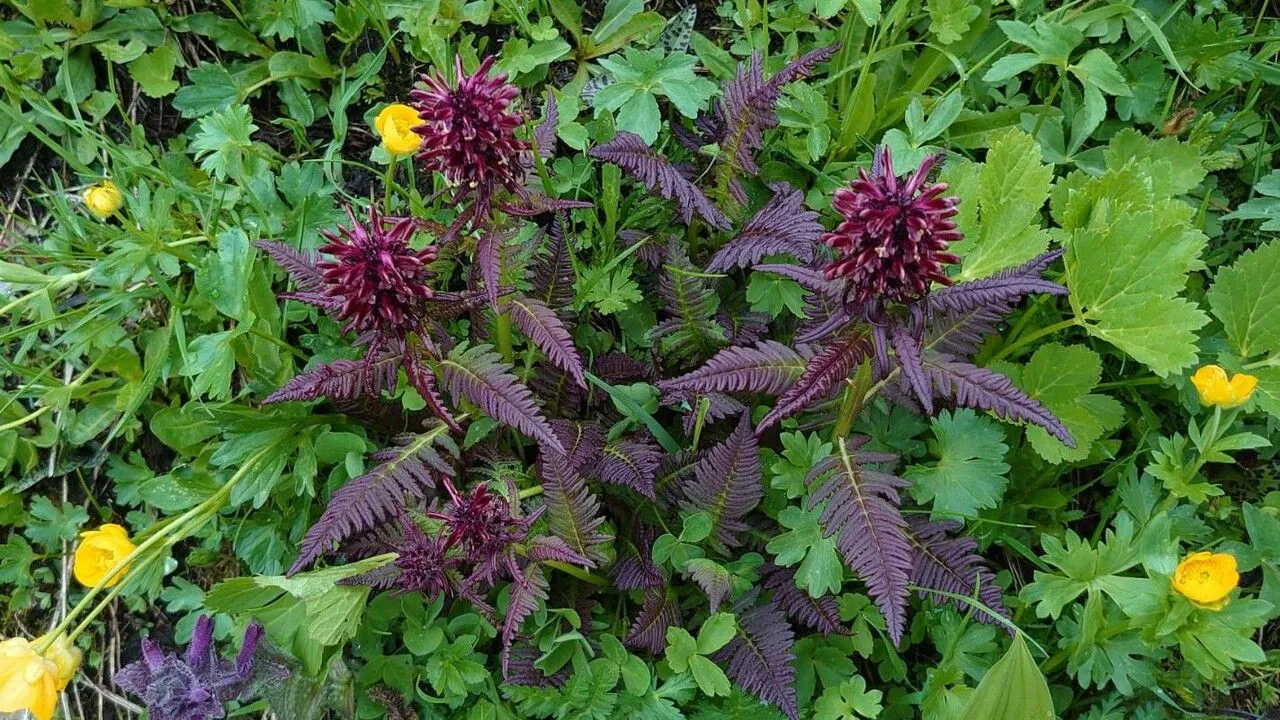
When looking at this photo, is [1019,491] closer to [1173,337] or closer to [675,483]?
[1173,337]

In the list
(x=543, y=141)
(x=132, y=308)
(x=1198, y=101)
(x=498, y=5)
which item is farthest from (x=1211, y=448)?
(x=132, y=308)

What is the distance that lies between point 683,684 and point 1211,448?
1.32 m

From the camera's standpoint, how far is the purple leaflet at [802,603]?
2.24m

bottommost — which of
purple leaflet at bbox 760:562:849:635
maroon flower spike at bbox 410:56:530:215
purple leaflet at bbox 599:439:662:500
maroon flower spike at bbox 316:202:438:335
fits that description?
purple leaflet at bbox 760:562:849:635

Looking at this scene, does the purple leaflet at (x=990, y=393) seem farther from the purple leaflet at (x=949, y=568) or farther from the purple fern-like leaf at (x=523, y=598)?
the purple fern-like leaf at (x=523, y=598)

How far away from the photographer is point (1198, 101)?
2.76 metres

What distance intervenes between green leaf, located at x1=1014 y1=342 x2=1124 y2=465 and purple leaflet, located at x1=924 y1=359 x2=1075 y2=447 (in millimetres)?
423

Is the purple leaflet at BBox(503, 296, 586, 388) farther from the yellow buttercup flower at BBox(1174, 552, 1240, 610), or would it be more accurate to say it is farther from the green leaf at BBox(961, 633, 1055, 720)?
the yellow buttercup flower at BBox(1174, 552, 1240, 610)

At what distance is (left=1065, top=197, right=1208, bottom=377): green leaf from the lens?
2.07 m

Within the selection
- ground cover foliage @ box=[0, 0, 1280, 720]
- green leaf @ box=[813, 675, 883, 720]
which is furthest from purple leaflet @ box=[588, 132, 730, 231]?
green leaf @ box=[813, 675, 883, 720]

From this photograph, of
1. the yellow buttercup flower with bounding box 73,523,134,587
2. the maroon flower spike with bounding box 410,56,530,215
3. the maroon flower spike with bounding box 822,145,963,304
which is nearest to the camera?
the maroon flower spike with bounding box 822,145,963,304

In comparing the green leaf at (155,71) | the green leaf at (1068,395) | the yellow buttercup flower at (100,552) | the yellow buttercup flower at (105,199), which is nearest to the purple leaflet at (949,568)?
the green leaf at (1068,395)

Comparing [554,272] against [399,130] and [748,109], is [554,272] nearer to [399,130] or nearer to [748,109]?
[399,130]

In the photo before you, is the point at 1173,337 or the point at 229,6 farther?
the point at 229,6
